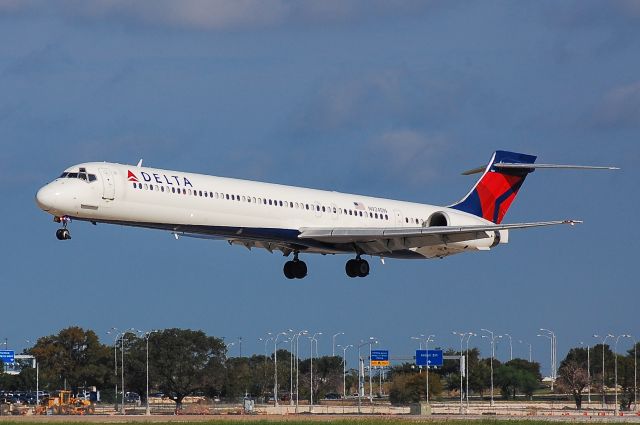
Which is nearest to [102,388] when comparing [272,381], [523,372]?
[272,381]

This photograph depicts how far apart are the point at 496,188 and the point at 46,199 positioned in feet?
82.7

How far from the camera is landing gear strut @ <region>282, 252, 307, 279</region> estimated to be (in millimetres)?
59031

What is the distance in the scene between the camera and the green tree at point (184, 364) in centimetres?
10262

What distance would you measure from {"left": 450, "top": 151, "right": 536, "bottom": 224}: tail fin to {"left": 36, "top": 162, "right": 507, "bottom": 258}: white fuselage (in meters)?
5.93

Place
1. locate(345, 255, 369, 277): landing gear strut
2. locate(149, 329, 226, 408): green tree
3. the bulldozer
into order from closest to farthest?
1. locate(345, 255, 369, 277): landing gear strut
2. the bulldozer
3. locate(149, 329, 226, 408): green tree

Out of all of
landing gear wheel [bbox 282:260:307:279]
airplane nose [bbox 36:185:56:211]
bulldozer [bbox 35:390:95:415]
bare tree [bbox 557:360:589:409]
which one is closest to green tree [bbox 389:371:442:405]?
bare tree [bbox 557:360:589:409]

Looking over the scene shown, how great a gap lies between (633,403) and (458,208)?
40589 mm

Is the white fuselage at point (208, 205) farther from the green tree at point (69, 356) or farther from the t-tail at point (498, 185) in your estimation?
the green tree at point (69, 356)

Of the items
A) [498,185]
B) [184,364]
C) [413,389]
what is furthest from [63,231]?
[413,389]

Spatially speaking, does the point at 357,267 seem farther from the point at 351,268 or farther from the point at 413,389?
the point at 413,389

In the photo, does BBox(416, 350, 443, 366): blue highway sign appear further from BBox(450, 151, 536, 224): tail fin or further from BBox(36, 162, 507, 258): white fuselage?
BBox(36, 162, 507, 258): white fuselage

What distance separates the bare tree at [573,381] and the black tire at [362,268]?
44.0 m

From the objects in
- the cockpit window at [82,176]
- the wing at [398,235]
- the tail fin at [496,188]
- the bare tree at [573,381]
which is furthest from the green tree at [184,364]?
the cockpit window at [82,176]

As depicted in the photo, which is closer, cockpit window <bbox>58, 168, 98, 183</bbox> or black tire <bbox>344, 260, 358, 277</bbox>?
cockpit window <bbox>58, 168, 98, 183</bbox>
